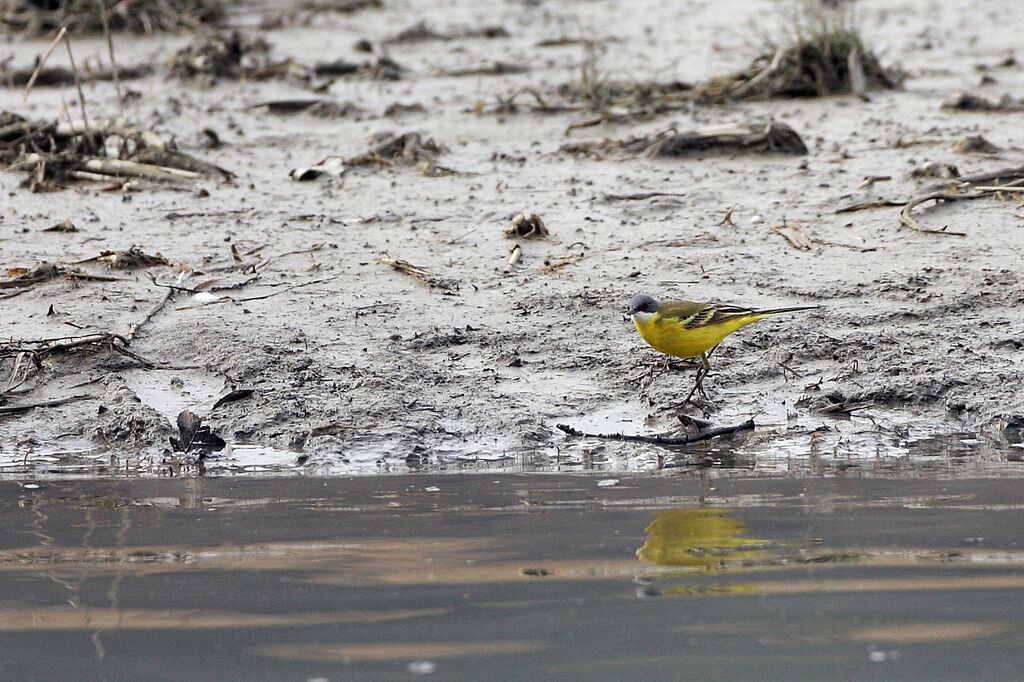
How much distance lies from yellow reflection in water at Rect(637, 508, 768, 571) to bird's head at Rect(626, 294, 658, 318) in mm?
1562

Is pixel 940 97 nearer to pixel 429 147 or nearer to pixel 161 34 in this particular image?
pixel 429 147

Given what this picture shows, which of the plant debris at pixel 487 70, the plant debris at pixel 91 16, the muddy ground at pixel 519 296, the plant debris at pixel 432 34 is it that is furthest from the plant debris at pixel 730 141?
the plant debris at pixel 91 16

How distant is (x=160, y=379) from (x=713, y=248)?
3.07 metres

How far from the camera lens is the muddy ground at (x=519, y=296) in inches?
200

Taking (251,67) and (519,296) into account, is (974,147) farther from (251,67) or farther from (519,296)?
(251,67)


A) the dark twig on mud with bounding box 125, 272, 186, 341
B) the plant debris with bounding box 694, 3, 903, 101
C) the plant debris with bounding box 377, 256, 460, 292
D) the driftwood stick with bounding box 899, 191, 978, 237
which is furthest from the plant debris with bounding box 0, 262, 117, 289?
the plant debris with bounding box 694, 3, 903, 101

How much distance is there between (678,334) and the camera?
515cm

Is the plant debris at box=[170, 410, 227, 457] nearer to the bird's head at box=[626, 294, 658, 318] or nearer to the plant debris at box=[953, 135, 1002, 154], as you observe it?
the bird's head at box=[626, 294, 658, 318]

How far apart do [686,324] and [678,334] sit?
5cm

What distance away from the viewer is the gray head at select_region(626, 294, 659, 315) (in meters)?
5.39

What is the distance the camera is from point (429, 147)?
8594mm

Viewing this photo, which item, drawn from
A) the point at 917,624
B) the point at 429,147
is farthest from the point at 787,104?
the point at 917,624

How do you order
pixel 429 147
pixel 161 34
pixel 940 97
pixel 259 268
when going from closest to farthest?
1. pixel 259 268
2. pixel 429 147
3. pixel 940 97
4. pixel 161 34

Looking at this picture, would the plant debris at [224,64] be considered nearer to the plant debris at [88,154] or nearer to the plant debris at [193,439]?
the plant debris at [88,154]
